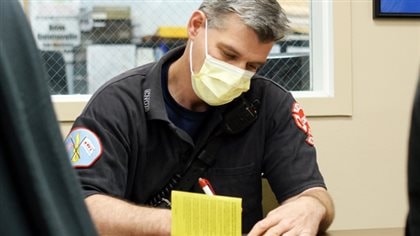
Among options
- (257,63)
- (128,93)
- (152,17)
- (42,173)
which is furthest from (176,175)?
(42,173)

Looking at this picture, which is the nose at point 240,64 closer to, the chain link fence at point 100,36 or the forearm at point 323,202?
the forearm at point 323,202

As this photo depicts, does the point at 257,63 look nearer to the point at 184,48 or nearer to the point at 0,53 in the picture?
the point at 184,48

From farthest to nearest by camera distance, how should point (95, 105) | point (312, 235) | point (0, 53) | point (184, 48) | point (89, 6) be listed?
point (89, 6), point (184, 48), point (95, 105), point (312, 235), point (0, 53)

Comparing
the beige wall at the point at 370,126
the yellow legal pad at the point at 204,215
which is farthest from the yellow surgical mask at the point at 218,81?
the beige wall at the point at 370,126

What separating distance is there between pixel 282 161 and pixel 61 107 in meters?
0.81

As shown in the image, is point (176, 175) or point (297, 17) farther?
point (297, 17)

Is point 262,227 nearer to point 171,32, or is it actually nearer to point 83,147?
point 83,147

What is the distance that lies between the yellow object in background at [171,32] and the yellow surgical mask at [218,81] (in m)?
0.53

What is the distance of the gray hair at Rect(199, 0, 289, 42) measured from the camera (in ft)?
5.00

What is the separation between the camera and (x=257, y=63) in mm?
1604

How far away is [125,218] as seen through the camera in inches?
52.1

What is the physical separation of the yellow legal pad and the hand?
0.11m

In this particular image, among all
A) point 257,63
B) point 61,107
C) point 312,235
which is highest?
point 257,63

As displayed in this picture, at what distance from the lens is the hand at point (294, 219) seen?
1.29 metres
